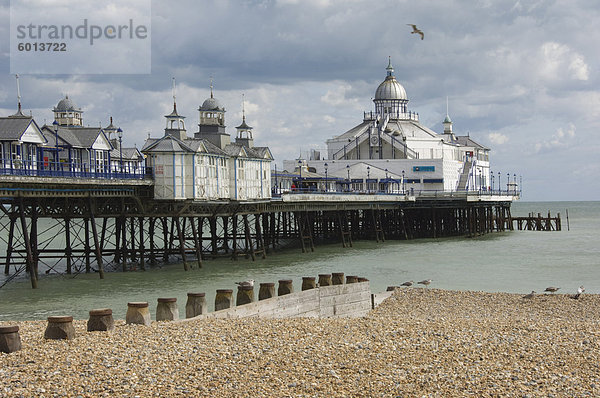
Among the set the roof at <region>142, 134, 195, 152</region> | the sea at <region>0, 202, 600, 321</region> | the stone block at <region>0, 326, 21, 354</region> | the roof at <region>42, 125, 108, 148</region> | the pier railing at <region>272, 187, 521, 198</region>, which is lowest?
the sea at <region>0, 202, 600, 321</region>

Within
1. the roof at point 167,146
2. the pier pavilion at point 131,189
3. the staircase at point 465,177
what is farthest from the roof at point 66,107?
the staircase at point 465,177

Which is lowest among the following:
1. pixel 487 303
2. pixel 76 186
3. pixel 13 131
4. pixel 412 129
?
pixel 487 303

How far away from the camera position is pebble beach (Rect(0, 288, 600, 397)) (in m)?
11.9

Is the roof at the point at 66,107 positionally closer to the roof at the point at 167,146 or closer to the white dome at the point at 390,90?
the roof at the point at 167,146

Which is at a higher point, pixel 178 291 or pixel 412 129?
pixel 412 129

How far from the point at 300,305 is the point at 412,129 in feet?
262

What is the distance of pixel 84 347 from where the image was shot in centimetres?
1348

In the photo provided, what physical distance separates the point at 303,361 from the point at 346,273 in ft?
84.9

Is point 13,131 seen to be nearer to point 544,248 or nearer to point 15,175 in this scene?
point 15,175

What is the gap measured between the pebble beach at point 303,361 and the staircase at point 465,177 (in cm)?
7232

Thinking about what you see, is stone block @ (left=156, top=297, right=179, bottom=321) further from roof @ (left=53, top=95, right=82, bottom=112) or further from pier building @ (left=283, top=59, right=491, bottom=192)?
pier building @ (left=283, top=59, right=491, bottom=192)

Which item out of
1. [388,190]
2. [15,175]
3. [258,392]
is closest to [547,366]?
[258,392]

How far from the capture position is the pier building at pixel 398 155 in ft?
267

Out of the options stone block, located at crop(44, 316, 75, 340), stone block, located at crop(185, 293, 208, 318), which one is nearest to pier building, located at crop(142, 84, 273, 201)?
stone block, located at crop(185, 293, 208, 318)
